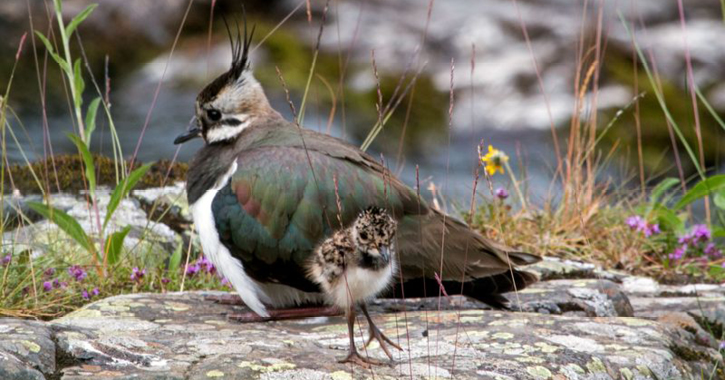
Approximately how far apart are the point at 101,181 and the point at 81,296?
98.0 inches

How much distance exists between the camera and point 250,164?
4.93 metres

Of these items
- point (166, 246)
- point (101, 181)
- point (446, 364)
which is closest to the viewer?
point (446, 364)

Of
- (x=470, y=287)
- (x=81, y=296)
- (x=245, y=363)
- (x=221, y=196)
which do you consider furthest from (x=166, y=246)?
(x=245, y=363)

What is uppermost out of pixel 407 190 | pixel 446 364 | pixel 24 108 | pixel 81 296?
pixel 24 108

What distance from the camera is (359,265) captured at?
156 inches

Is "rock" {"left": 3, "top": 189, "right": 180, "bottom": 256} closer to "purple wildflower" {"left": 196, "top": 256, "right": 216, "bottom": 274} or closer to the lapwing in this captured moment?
"purple wildflower" {"left": 196, "top": 256, "right": 216, "bottom": 274}

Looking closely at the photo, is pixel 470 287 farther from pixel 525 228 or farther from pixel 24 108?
pixel 24 108

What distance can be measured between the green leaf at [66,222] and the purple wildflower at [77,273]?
0.40ft

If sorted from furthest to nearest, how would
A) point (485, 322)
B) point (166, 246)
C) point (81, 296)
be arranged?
point (166, 246), point (81, 296), point (485, 322)

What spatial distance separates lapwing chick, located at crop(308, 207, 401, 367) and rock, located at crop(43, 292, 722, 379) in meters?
0.14

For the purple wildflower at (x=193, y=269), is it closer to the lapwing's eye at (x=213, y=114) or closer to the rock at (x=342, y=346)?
the rock at (x=342, y=346)

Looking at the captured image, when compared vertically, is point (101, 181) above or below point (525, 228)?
above

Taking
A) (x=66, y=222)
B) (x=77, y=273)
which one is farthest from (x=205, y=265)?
(x=66, y=222)

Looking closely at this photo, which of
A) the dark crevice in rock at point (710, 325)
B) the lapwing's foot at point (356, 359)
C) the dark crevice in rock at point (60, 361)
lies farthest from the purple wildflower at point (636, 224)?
the dark crevice in rock at point (60, 361)
